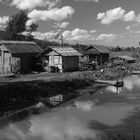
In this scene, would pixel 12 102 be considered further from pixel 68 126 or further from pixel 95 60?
pixel 95 60

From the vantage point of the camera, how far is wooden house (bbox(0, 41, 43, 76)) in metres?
33.2

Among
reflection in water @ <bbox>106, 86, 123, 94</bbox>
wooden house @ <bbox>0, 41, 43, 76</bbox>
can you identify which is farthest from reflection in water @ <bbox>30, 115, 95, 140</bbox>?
wooden house @ <bbox>0, 41, 43, 76</bbox>

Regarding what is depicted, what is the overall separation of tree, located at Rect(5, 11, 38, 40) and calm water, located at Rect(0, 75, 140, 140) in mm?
46202

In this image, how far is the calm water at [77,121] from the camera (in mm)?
11688

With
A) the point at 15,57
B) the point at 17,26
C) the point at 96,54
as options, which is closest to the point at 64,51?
the point at 15,57

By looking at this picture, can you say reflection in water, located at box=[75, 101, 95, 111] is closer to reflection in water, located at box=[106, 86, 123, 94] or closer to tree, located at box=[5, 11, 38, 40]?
reflection in water, located at box=[106, 86, 123, 94]

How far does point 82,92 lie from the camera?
23.3m

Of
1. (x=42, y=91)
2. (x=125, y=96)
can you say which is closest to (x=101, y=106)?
(x=125, y=96)

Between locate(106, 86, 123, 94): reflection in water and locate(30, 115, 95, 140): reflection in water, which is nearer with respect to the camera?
locate(30, 115, 95, 140): reflection in water

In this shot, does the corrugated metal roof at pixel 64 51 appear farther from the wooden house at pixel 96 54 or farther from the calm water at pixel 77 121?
the calm water at pixel 77 121

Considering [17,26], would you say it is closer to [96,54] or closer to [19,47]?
[96,54]

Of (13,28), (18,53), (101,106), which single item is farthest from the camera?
(13,28)

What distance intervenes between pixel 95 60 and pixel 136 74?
11.0 meters

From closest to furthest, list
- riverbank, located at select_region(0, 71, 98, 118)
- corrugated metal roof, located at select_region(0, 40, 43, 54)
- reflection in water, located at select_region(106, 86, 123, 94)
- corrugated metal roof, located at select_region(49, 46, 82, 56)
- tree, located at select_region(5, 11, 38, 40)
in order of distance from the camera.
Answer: riverbank, located at select_region(0, 71, 98, 118), reflection in water, located at select_region(106, 86, 123, 94), corrugated metal roof, located at select_region(0, 40, 43, 54), corrugated metal roof, located at select_region(49, 46, 82, 56), tree, located at select_region(5, 11, 38, 40)
